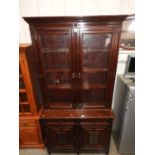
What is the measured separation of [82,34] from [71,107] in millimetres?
988

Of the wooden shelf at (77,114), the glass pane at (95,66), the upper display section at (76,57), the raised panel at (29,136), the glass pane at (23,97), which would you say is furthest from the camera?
the raised panel at (29,136)

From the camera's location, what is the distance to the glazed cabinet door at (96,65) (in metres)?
1.59

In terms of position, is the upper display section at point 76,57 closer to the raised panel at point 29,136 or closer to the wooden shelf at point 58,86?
the wooden shelf at point 58,86

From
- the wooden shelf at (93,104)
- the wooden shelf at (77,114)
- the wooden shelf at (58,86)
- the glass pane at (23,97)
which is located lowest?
the wooden shelf at (77,114)

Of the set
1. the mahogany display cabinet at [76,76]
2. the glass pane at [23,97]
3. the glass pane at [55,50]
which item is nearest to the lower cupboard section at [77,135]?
the mahogany display cabinet at [76,76]

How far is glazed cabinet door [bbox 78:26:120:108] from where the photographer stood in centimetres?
159

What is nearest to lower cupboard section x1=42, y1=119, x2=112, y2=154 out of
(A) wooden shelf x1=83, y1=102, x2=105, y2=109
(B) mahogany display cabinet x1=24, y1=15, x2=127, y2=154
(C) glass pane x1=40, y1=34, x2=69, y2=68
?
(B) mahogany display cabinet x1=24, y1=15, x2=127, y2=154

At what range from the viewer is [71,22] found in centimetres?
151

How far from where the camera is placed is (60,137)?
6.30 feet

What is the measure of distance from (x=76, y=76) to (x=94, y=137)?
0.88 meters

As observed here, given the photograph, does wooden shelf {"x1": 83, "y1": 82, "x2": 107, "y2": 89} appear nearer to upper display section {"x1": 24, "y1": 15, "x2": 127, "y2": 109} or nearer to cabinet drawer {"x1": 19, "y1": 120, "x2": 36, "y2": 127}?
upper display section {"x1": 24, "y1": 15, "x2": 127, "y2": 109}

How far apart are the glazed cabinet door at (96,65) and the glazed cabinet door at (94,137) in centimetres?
26
